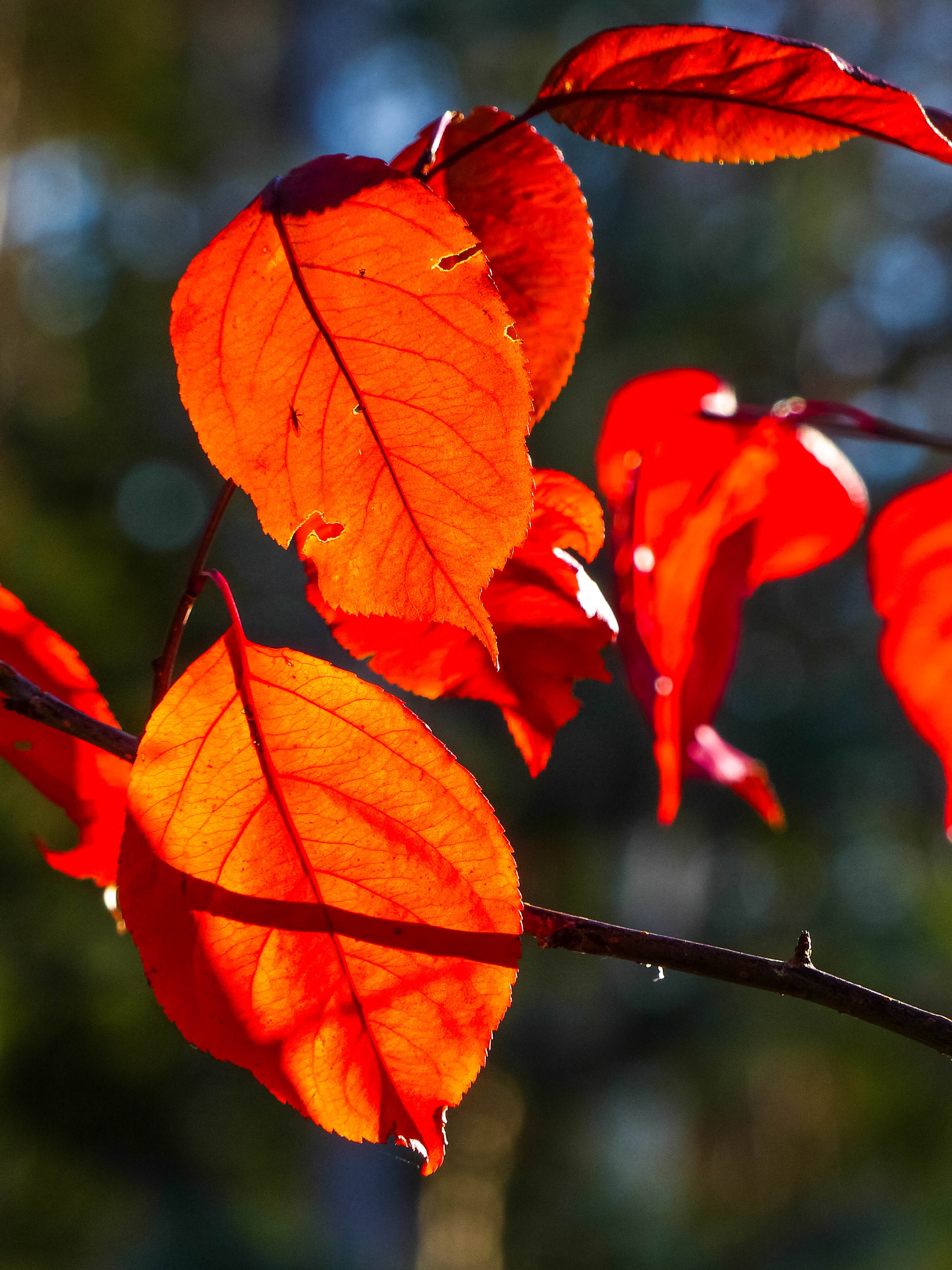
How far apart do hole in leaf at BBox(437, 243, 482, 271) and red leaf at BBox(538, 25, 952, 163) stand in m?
0.06

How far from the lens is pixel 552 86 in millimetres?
271

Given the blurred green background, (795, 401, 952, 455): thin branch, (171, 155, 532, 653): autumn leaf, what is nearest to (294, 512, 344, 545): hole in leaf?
(171, 155, 532, 653): autumn leaf

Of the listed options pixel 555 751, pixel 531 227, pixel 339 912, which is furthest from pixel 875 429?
pixel 555 751

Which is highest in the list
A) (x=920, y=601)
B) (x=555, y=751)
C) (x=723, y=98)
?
(x=723, y=98)

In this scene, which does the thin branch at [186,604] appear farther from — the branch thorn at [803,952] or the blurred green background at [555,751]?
the blurred green background at [555,751]

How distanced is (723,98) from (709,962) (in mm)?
210

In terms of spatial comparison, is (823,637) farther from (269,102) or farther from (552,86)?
(552,86)

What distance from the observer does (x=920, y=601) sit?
0.40 m

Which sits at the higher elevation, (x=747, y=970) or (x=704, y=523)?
(x=704, y=523)

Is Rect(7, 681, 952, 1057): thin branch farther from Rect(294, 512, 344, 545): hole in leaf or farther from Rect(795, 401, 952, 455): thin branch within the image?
Rect(795, 401, 952, 455): thin branch

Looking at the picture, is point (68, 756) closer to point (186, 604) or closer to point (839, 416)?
point (186, 604)

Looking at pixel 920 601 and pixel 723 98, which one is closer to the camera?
pixel 723 98

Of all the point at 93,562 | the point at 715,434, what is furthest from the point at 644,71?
the point at 93,562

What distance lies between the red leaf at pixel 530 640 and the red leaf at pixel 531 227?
4 cm
